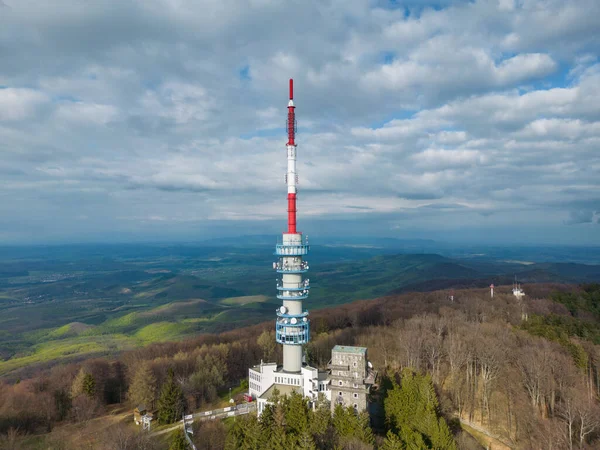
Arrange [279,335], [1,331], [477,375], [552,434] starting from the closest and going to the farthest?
1. [552,434]
2. [279,335]
3. [477,375]
4. [1,331]

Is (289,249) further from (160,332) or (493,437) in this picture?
(160,332)

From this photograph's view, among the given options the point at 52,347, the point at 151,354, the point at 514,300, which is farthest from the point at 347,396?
the point at 52,347

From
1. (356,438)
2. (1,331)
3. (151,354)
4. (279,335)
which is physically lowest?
(1,331)

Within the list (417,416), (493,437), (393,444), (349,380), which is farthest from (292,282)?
(493,437)

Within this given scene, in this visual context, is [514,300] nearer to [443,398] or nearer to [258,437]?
[443,398]

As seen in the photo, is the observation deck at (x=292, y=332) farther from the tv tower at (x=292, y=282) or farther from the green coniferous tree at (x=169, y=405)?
the green coniferous tree at (x=169, y=405)

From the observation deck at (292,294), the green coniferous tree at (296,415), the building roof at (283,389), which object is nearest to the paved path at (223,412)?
the building roof at (283,389)

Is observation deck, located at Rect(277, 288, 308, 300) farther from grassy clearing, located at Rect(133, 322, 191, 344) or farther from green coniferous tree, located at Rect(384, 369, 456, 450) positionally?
grassy clearing, located at Rect(133, 322, 191, 344)
